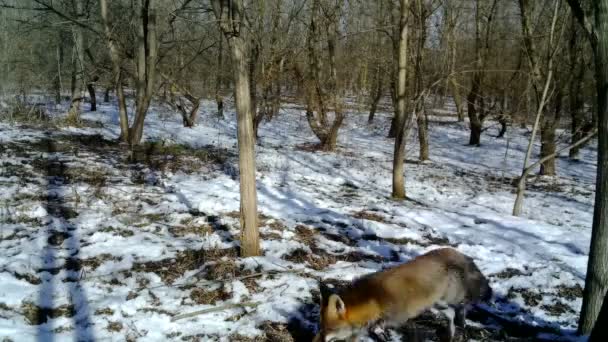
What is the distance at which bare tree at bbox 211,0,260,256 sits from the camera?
599 centimetres

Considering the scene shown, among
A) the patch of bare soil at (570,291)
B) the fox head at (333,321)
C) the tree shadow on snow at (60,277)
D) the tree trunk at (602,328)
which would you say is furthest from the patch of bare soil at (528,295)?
the tree shadow on snow at (60,277)

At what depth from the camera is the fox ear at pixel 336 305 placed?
370 cm

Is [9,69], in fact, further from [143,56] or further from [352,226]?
[352,226]

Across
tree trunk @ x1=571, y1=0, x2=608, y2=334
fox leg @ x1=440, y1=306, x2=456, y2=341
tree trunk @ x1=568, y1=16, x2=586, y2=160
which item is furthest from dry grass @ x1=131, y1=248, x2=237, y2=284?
tree trunk @ x1=568, y1=16, x2=586, y2=160

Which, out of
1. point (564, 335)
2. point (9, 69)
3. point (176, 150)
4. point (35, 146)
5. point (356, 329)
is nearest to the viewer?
point (356, 329)

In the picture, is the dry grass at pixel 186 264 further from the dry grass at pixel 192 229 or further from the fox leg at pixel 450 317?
the fox leg at pixel 450 317

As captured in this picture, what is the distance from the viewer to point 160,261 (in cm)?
643

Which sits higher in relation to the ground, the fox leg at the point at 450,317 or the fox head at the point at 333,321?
the fox head at the point at 333,321

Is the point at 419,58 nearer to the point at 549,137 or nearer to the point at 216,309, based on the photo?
the point at 549,137

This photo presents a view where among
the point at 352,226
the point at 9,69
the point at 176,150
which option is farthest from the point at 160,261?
the point at 9,69

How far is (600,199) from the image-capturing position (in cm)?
420

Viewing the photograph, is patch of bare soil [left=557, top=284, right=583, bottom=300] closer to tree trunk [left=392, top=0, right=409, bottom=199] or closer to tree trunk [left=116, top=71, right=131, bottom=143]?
tree trunk [left=392, top=0, right=409, bottom=199]

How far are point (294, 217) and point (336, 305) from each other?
526cm

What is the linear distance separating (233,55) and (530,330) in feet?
16.5
